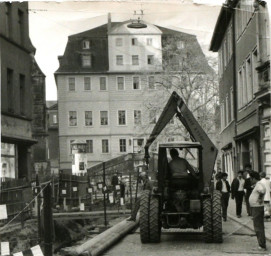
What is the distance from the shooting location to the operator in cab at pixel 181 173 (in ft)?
48.3

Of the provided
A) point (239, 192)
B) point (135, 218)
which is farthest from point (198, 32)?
point (239, 192)

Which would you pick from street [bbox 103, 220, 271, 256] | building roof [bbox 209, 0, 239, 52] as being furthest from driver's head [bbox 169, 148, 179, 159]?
building roof [bbox 209, 0, 239, 52]

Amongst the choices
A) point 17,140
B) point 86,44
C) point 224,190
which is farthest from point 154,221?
point 224,190

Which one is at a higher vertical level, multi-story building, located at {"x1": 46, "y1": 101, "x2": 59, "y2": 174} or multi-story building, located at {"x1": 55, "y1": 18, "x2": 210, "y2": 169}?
multi-story building, located at {"x1": 55, "y1": 18, "x2": 210, "y2": 169}

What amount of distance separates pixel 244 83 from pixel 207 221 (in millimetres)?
13088

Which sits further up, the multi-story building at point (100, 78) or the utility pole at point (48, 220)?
the multi-story building at point (100, 78)

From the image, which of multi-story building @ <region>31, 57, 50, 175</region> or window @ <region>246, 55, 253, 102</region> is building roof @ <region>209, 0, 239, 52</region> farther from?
multi-story building @ <region>31, 57, 50, 175</region>

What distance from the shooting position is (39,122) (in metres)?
18.1

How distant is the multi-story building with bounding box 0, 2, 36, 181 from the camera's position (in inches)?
432

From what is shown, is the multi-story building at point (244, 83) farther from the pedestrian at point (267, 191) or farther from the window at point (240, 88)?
the pedestrian at point (267, 191)

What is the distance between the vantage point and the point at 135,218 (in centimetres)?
1866

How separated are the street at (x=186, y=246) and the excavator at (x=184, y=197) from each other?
0.34 metres

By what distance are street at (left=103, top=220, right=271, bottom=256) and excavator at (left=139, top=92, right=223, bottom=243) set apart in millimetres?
336

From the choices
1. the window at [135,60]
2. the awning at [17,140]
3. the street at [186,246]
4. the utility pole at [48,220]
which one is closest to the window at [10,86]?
the awning at [17,140]
